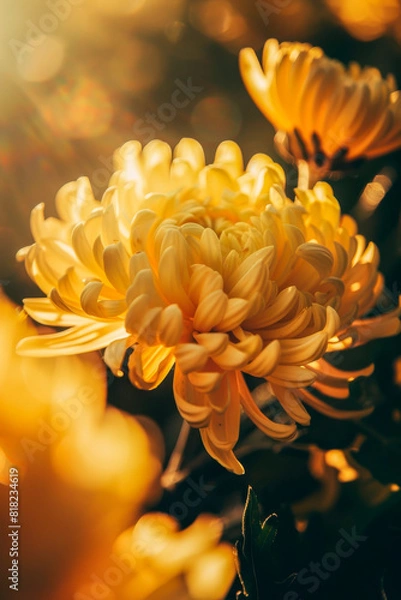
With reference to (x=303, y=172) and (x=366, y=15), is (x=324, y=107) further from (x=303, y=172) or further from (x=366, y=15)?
(x=366, y=15)

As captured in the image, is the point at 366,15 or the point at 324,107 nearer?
the point at 324,107

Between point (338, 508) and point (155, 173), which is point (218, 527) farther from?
point (155, 173)

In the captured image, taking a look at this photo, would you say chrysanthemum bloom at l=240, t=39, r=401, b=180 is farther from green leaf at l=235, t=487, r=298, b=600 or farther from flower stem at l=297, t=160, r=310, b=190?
green leaf at l=235, t=487, r=298, b=600

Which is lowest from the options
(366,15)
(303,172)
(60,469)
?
(60,469)

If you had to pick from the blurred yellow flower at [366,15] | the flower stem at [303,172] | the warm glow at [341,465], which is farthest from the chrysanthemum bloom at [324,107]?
the warm glow at [341,465]

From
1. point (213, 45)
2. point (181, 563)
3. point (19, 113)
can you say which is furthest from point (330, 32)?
point (181, 563)

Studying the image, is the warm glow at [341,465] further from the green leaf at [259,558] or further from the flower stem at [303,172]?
the flower stem at [303,172]

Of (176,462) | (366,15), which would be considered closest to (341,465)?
(176,462)
